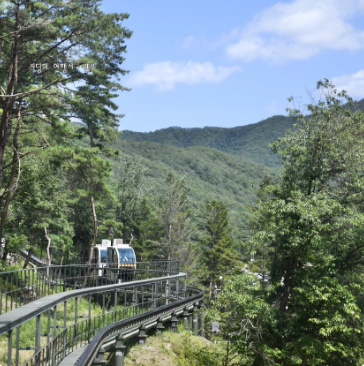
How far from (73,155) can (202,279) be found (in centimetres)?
3740

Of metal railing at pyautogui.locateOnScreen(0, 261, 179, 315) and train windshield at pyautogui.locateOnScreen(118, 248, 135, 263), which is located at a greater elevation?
metal railing at pyautogui.locateOnScreen(0, 261, 179, 315)

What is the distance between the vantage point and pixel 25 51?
21.2 meters

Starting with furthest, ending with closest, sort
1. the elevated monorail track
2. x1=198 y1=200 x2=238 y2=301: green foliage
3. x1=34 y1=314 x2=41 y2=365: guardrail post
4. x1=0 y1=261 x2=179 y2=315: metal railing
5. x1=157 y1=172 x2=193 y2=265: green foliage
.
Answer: x1=157 y1=172 x2=193 y2=265: green foliage
x1=198 y1=200 x2=238 y2=301: green foliage
x1=0 y1=261 x2=179 y2=315: metal railing
x1=34 y1=314 x2=41 y2=365: guardrail post
the elevated monorail track

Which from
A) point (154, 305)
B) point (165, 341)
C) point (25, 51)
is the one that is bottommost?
point (165, 341)

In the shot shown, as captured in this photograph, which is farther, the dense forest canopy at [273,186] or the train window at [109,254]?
the train window at [109,254]

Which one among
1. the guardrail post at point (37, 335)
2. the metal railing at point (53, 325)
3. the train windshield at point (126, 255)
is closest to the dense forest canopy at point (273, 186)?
the metal railing at point (53, 325)

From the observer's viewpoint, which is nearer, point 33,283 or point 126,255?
point 33,283

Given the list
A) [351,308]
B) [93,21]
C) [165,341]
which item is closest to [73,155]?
[93,21]

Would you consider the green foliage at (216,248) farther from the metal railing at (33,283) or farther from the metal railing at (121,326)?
the metal railing at (121,326)

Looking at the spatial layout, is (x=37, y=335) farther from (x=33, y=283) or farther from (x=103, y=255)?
(x=103, y=255)

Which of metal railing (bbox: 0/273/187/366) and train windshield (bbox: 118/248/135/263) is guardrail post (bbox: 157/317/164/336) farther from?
train windshield (bbox: 118/248/135/263)

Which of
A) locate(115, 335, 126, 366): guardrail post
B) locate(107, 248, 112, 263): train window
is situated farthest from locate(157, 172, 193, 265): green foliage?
locate(115, 335, 126, 366): guardrail post

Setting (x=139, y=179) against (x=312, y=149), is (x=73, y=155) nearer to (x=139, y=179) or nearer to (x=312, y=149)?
(x=312, y=149)

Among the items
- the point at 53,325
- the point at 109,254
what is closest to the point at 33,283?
the point at 53,325
